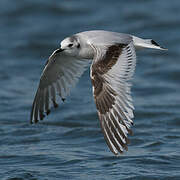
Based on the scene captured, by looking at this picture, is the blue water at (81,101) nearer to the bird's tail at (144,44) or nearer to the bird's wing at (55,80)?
the bird's wing at (55,80)

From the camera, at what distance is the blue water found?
8102 mm

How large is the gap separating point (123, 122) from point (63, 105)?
4413 mm

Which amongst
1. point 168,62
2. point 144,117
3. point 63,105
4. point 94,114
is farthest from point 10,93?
point 168,62

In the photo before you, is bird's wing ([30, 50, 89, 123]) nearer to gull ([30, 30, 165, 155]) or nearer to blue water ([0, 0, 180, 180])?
gull ([30, 30, 165, 155])

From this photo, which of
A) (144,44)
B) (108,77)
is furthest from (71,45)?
(108,77)

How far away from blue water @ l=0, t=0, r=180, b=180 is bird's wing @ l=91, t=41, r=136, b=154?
0.88 meters

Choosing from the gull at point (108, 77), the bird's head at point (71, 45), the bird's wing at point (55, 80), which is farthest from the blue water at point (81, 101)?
the bird's head at point (71, 45)

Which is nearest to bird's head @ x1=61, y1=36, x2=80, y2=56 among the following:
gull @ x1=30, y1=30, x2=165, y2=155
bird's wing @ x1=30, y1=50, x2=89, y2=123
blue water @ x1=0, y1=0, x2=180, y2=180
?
gull @ x1=30, y1=30, x2=165, y2=155

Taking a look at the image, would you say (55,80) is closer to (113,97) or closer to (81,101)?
(81,101)

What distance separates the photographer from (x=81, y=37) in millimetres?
8219

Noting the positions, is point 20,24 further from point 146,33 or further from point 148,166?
point 148,166

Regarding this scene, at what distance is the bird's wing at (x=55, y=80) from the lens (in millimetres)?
9055

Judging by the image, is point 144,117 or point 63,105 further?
point 63,105

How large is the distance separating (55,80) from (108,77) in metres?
2.24
